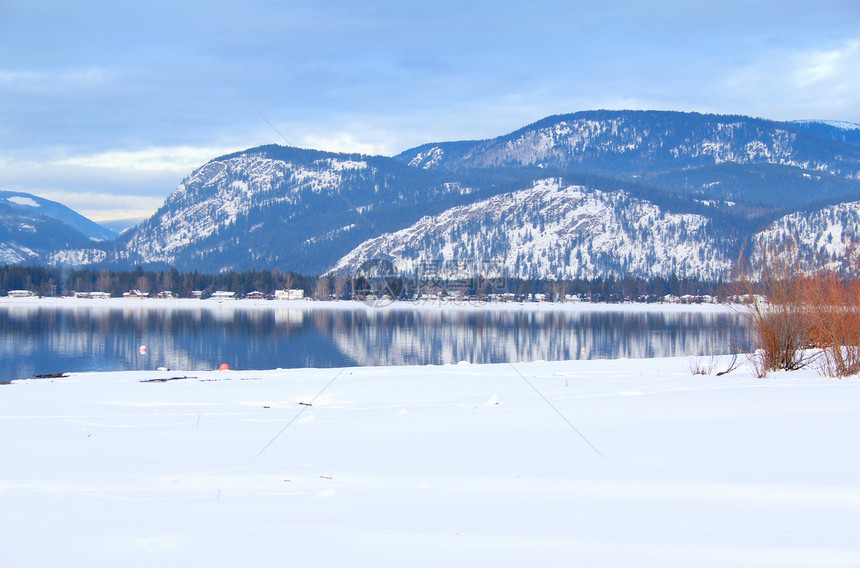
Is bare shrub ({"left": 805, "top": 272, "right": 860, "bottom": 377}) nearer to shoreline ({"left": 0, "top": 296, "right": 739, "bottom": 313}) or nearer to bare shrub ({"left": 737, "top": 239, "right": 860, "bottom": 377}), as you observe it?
bare shrub ({"left": 737, "top": 239, "right": 860, "bottom": 377})

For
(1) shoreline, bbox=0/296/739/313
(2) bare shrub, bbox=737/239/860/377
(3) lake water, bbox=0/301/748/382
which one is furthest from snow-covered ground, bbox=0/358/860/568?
(1) shoreline, bbox=0/296/739/313

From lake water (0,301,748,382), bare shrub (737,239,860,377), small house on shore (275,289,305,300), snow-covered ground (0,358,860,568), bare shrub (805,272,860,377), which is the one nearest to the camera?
snow-covered ground (0,358,860,568)

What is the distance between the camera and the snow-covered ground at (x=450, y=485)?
193 inches

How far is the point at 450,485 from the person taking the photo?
21.3 ft

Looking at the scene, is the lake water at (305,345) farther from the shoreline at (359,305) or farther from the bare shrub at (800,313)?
the shoreline at (359,305)

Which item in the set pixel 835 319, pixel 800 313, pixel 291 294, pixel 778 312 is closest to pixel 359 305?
pixel 291 294

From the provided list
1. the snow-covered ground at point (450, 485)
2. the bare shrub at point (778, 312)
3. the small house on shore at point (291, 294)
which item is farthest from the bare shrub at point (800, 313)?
the small house on shore at point (291, 294)

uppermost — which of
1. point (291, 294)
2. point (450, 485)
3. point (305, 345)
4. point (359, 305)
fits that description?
point (450, 485)

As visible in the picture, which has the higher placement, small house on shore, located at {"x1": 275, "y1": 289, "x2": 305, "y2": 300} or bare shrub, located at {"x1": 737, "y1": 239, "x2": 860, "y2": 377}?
bare shrub, located at {"x1": 737, "y1": 239, "x2": 860, "y2": 377}

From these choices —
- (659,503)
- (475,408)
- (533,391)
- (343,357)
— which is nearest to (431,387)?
(533,391)

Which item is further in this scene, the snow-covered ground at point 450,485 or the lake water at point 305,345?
the lake water at point 305,345

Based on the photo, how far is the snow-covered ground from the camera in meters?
4.89

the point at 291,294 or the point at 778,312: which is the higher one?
the point at 778,312

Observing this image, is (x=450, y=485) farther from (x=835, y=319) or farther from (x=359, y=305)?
(x=359, y=305)
